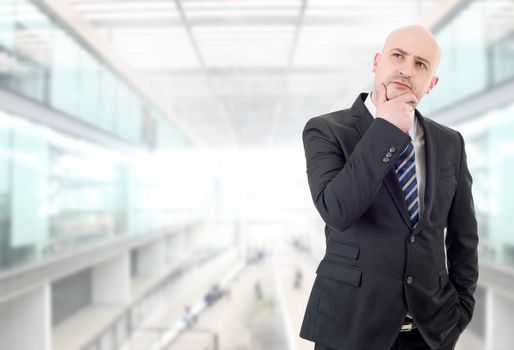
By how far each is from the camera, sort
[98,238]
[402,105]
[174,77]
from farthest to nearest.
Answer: [98,238]
[174,77]
[402,105]

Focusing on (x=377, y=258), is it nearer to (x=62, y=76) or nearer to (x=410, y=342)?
(x=410, y=342)

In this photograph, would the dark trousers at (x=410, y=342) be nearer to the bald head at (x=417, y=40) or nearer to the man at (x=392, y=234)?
the man at (x=392, y=234)

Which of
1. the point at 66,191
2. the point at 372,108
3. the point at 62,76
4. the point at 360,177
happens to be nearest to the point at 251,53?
the point at 62,76

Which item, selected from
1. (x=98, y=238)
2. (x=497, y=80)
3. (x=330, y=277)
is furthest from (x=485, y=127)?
(x=98, y=238)

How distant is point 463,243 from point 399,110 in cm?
41

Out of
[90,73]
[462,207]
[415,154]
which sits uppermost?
[90,73]

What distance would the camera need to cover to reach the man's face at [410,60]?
905 millimetres

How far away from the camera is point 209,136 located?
723 centimetres

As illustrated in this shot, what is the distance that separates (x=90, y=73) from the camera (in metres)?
5.32

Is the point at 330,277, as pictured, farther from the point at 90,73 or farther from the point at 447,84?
the point at 90,73

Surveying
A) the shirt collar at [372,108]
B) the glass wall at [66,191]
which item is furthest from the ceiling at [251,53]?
the shirt collar at [372,108]

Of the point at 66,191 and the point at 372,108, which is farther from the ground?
the point at 372,108

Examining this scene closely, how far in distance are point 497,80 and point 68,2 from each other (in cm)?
352

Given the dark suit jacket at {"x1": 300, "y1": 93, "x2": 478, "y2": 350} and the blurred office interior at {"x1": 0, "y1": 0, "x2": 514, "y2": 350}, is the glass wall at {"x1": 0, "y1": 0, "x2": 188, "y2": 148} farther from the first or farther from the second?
the dark suit jacket at {"x1": 300, "y1": 93, "x2": 478, "y2": 350}
